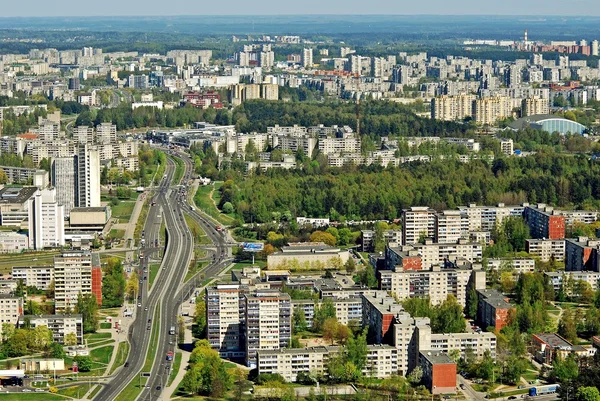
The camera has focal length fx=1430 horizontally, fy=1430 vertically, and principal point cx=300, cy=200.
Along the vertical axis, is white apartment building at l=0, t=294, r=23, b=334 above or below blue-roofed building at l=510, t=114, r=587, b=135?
above

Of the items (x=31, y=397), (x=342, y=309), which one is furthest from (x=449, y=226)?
(x=31, y=397)

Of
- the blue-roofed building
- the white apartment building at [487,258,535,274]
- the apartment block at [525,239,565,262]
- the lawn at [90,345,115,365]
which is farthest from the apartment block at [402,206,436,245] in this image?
the blue-roofed building

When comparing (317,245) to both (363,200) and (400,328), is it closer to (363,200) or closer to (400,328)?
(363,200)

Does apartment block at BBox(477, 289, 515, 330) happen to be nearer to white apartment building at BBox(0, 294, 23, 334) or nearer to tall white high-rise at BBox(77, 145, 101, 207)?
white apartment building at BBox(0, 294, 23, 334)

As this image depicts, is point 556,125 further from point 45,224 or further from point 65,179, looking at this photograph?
point 45,224

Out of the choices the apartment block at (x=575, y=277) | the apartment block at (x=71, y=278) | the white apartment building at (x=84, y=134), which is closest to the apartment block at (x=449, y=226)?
the apartment block at (x=575, y=277)

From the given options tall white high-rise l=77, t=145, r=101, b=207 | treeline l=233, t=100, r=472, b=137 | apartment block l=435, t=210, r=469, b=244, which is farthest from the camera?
treeline l=233, t=100, r=472, b=137

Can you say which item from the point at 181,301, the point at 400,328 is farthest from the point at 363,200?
the point at 400,328
